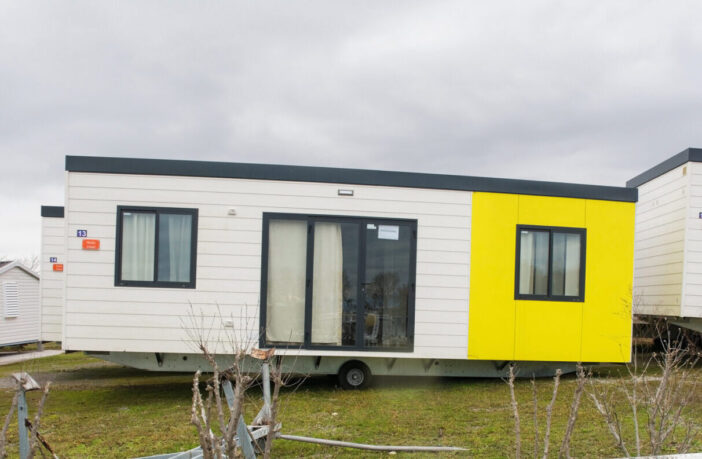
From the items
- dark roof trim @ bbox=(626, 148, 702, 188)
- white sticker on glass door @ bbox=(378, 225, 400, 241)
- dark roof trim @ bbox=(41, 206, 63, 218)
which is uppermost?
dark roof trim @ bbox=(626, 148, 702, 188)

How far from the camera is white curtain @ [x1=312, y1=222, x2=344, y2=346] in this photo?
21.4ft

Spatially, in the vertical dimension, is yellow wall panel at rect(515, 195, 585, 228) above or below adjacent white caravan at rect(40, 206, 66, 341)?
above

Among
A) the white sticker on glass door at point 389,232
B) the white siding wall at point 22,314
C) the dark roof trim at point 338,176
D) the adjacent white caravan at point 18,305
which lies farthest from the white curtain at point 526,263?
the white siding wall at point 22,314

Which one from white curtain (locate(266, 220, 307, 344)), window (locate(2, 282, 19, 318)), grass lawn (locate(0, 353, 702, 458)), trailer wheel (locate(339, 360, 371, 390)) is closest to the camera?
grass lawn (locate(0, 353, 702, 458))

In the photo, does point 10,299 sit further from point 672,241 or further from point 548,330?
point 672,241

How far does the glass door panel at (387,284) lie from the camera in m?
6.59

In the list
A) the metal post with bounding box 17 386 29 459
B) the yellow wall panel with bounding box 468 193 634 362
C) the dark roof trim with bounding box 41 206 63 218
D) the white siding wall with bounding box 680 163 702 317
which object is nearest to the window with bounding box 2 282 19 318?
the dark roof trim with bounding box 41 206 63 218

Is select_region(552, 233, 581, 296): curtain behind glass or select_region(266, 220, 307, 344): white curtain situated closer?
select_region(266, 220, 307, 344): white curtain

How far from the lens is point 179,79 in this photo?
9.27 metres

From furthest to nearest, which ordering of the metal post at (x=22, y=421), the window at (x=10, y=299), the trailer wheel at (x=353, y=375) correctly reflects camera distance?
the window at (x=10, y=299) < the trailer wheel at (x=353, y=375) < the metal post at (x=22, y=421)

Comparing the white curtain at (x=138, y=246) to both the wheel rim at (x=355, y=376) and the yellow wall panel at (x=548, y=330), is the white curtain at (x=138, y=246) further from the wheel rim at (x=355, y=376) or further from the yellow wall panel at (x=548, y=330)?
the yellow wall panel at (x=548, y=330)

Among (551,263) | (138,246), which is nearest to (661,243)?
(551,263)

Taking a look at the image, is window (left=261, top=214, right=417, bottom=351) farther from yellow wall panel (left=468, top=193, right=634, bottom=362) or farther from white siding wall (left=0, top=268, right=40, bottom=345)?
white siding wall (left=0, top=268, right=40, bottom=345)

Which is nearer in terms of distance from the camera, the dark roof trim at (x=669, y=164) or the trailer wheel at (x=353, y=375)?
the trailer wheel at (x=353, y=375)
